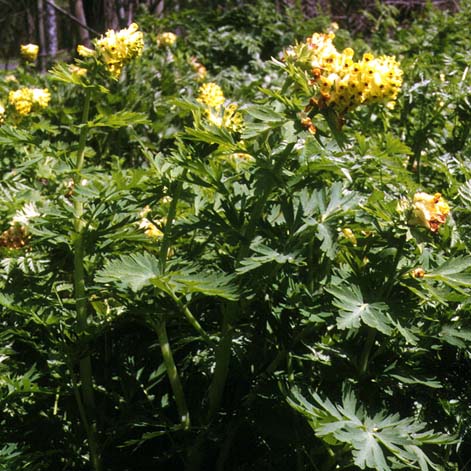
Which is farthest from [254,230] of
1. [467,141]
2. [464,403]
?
[467,141]

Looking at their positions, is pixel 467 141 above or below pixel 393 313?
below

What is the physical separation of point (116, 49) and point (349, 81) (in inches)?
29.0

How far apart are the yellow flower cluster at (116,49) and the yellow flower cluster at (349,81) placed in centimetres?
59

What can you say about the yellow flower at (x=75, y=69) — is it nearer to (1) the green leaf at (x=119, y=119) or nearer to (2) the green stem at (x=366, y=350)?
(1) the green leaf at (x=119, y=119)

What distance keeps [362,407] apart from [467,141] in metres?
1.98

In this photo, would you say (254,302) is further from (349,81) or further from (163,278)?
(349,81)

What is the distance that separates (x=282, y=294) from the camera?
2.00 metres

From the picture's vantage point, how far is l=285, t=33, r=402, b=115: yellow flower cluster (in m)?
1.79

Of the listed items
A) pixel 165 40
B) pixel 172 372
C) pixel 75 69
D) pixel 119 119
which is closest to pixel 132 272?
pixel 172 372

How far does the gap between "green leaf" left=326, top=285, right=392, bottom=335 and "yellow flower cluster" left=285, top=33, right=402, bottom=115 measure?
0.43 meters

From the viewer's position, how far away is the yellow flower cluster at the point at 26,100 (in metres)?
3.34

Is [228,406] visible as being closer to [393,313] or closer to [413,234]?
[393,313]

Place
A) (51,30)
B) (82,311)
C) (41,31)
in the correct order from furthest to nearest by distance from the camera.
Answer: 1. (41,31)
2. (51,30)
3. (82,311)

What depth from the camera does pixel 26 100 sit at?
3385 millimetres
